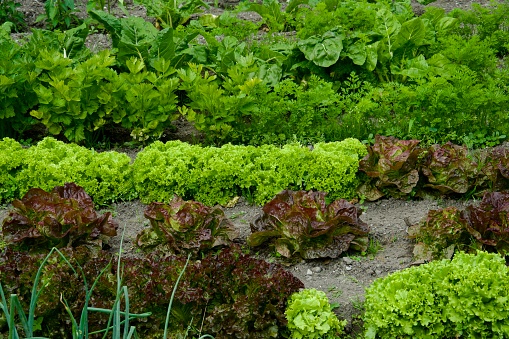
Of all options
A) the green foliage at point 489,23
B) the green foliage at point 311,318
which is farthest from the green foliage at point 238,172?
the green foliage at point 489,23

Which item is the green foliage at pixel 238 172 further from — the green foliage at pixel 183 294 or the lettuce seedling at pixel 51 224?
the green foliage at pixel 183 294

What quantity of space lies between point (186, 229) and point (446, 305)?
1.79 meters

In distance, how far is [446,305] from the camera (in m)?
4.31

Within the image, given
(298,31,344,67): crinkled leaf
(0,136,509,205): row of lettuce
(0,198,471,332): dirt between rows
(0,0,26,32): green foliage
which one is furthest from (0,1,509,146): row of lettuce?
(0,0,26,32): green foliage

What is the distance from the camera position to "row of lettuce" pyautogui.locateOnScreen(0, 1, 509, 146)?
6867 mm

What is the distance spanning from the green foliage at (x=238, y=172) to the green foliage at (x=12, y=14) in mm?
4794

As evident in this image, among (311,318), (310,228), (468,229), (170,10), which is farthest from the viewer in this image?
(170,10)

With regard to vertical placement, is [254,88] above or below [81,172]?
above

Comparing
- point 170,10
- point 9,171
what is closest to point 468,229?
point 9,171

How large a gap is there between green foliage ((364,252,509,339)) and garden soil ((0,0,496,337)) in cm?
33

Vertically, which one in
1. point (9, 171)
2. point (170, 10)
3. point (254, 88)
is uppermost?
point (254, 88)

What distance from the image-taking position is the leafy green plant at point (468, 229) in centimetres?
495

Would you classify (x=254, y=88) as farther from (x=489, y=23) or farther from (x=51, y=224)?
(x=489, y=23)

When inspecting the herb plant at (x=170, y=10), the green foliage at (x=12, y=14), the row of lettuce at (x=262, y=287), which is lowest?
the green foliage at (x=12, y=14)
